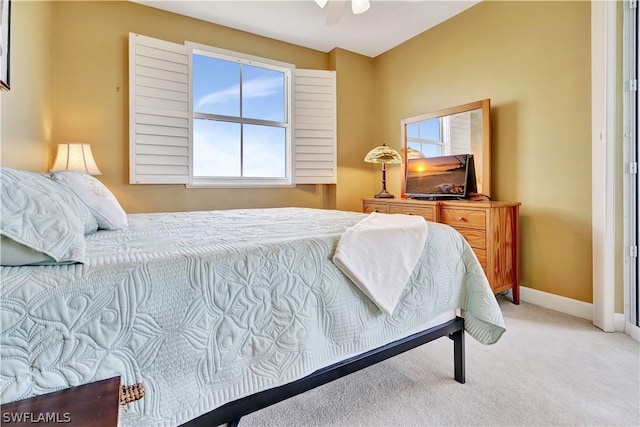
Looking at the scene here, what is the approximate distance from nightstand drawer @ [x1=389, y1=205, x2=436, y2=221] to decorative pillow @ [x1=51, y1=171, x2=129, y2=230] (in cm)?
237

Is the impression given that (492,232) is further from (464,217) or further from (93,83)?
(93,83)

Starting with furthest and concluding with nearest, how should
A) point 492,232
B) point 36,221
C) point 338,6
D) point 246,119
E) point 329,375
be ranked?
point 246,119 < point 492,232 < point 338,6 < point 329,375 < point 36,221

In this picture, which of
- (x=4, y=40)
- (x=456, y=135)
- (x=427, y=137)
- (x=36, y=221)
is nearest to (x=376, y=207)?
(x=427, y=137)

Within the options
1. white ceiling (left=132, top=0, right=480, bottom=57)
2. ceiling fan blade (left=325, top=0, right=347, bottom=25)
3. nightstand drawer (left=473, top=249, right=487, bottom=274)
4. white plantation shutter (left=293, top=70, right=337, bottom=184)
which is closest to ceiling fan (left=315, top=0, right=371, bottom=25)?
ceiling fan blade (left=325, top=0, right=347, bottom=25)

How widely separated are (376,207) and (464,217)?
1023 mm

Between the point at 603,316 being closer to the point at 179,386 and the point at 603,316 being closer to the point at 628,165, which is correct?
the point at 628,165

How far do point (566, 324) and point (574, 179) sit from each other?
107 centimetres

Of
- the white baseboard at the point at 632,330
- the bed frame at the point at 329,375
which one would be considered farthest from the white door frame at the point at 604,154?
the bed frame at the point at 329,375

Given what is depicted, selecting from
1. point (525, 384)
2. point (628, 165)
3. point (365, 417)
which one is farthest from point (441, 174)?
point (365, 417)

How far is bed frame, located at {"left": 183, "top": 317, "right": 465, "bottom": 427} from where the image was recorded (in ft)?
2.92

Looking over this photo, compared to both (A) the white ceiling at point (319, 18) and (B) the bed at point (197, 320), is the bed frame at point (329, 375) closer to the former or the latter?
(B) the bed at point (197, 320)

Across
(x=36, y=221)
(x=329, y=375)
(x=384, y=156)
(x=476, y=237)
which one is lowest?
(x=329, y=375)

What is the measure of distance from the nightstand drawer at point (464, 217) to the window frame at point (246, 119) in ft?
5.94

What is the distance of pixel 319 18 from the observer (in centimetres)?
321
